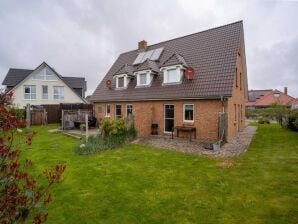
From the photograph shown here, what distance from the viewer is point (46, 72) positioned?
3031cm

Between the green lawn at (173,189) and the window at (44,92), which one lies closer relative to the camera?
the green lawn at (173,189)

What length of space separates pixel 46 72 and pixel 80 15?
16.0 metres

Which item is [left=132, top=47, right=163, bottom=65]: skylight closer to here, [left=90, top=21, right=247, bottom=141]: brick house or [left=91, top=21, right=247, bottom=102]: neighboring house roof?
[left=90, top=21, right=247, bottom=141]: brick house

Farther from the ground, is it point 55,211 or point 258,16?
point 258,16

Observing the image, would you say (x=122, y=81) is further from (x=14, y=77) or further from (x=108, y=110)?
(x=14, y=77)

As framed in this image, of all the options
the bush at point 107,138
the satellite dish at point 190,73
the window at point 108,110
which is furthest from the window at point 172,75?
the window at point 108,110

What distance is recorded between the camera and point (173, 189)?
255 inches

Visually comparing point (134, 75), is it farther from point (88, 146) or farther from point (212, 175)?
point (212, 175)

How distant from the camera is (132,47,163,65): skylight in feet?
63.3

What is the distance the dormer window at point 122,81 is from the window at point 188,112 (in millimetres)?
6895

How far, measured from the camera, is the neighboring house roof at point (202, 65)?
13.6m

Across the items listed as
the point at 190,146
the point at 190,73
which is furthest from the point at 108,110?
the point at 190,146

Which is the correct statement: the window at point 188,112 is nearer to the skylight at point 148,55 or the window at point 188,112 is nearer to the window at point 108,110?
the skylight at point 148,55

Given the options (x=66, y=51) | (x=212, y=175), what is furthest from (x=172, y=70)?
(x=66, y=51)
